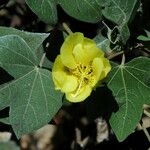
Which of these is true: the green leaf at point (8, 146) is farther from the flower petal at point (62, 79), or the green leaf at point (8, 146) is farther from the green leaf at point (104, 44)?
the green leaf at point (104, 44)

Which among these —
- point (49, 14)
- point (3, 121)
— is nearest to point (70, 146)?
point (3, 121)

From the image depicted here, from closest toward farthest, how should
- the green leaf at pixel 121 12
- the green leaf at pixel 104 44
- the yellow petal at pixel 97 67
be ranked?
the yellow petal at pixel 97 67
the green leaf at pixel 121 12
the green leaf at pixel 104 44

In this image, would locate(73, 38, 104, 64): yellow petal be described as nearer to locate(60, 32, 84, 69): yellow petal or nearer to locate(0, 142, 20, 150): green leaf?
locate(60, 32, 84, 69): yellow petal

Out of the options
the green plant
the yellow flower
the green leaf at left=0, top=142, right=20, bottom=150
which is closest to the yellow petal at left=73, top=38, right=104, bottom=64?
the yellow flower

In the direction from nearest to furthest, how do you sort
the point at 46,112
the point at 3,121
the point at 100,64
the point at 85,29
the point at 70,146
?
1. the point at 100,64
2. the point at 46,112
3. the point at 3,121
4. the point at 85,29
5. the point at 70,146

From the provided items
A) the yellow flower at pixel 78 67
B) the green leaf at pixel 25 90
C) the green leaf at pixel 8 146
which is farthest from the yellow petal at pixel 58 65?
the green leaf at pixel 8 146

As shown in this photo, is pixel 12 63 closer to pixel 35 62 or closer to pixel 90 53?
pixel 35 62
